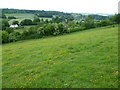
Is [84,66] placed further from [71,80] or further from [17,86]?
[17,86]

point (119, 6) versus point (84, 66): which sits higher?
point (119, 6)

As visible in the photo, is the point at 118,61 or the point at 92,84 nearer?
the point at 92,84

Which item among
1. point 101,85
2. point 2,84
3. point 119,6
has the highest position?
point 119,6

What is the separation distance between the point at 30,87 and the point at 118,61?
6309 mm

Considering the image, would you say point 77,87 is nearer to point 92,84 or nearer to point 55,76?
point 92,84

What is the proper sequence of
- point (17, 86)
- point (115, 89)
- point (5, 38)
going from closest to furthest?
point (115, 89)
point (17, 86)
point (5, 38)

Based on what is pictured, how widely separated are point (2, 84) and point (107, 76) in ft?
19.9

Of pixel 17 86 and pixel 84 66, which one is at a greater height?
pixel 84 66

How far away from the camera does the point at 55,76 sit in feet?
25.0

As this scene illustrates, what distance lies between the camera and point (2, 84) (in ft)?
24.5

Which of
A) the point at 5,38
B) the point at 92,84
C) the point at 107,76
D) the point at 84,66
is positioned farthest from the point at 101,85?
the point at 5,38

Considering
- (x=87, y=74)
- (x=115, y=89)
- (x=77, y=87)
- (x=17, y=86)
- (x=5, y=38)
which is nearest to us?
(x=115, y=89)

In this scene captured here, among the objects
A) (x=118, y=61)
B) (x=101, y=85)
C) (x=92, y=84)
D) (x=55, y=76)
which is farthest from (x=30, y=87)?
(x=118, y=61)

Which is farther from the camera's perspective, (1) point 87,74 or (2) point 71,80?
(1) point 87,74
